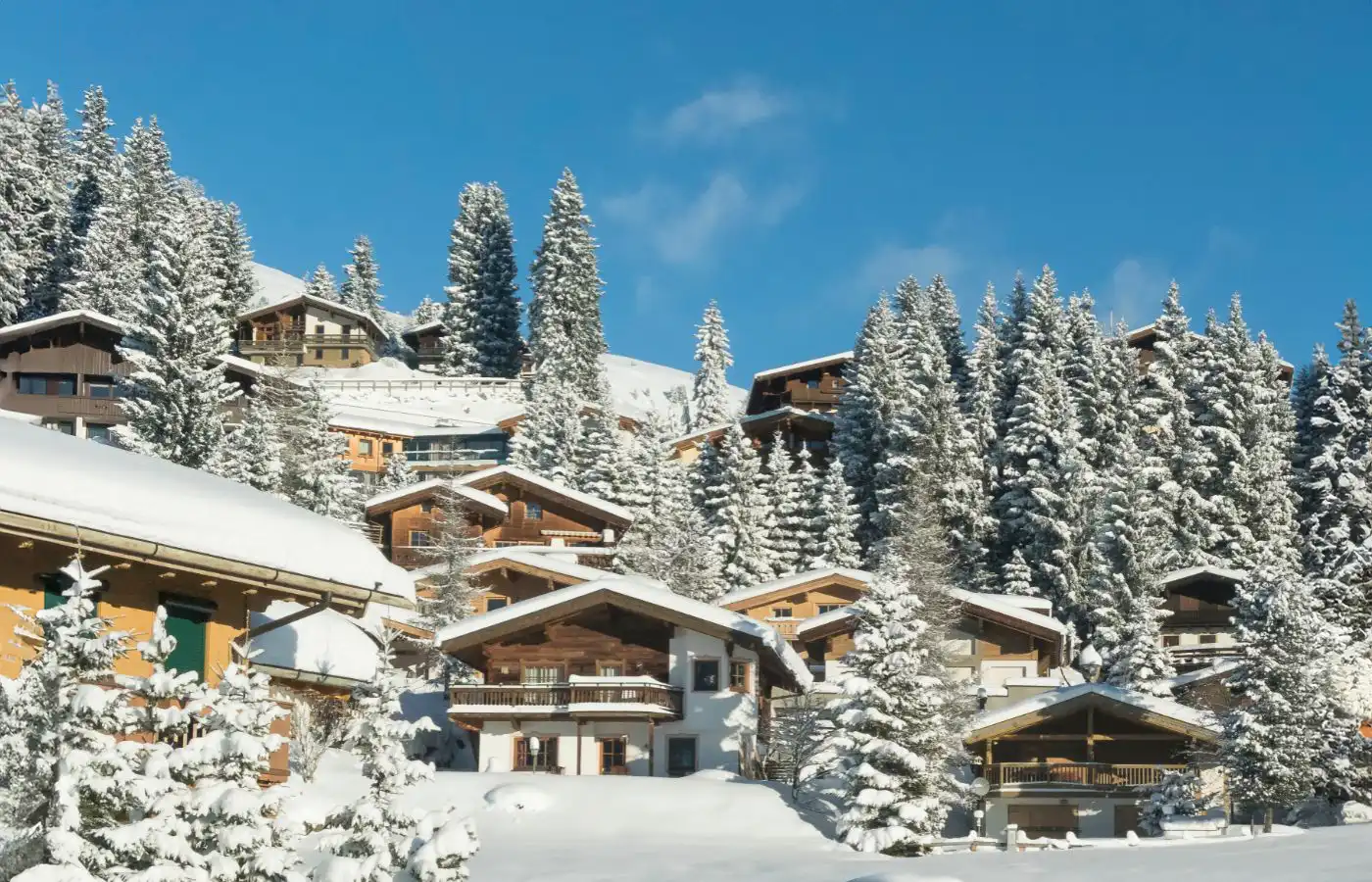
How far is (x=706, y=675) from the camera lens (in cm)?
4519

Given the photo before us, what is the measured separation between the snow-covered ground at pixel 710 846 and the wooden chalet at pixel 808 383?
5745 centimetres

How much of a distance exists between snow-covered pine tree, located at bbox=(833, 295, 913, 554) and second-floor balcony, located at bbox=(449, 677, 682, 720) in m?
32.3

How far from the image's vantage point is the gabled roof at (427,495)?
230ft

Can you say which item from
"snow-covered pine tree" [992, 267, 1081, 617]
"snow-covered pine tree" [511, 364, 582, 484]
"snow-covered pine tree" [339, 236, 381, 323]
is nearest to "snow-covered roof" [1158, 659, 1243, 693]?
"snow-covered pine tree" [992, 267, 1081, 617]

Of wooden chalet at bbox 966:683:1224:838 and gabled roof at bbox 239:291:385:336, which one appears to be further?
gabled roof at bbox 239:291:385:336

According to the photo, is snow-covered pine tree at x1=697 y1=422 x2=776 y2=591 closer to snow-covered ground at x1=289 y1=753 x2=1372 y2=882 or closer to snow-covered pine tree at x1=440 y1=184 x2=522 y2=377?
snow-covered ground at x1=289 y1=753 x2=1372 y2=882

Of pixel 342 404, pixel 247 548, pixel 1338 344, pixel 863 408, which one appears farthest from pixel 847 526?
pixel 247 548

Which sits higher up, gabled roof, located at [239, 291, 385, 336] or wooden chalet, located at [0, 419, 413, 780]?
gabled roof, located at [239, 291, 385, 336]

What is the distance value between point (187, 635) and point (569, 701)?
88.1 ft

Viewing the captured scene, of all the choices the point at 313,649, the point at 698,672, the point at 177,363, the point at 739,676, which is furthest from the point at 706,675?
the point at 313,649

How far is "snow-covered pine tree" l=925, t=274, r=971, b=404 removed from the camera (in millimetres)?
88812

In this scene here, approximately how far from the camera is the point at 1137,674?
5041cm

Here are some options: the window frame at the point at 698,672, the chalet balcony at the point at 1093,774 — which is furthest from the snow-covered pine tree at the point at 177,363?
the chalet balcony at the point at 1093,774

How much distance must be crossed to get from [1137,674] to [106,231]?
67881 millimetres
